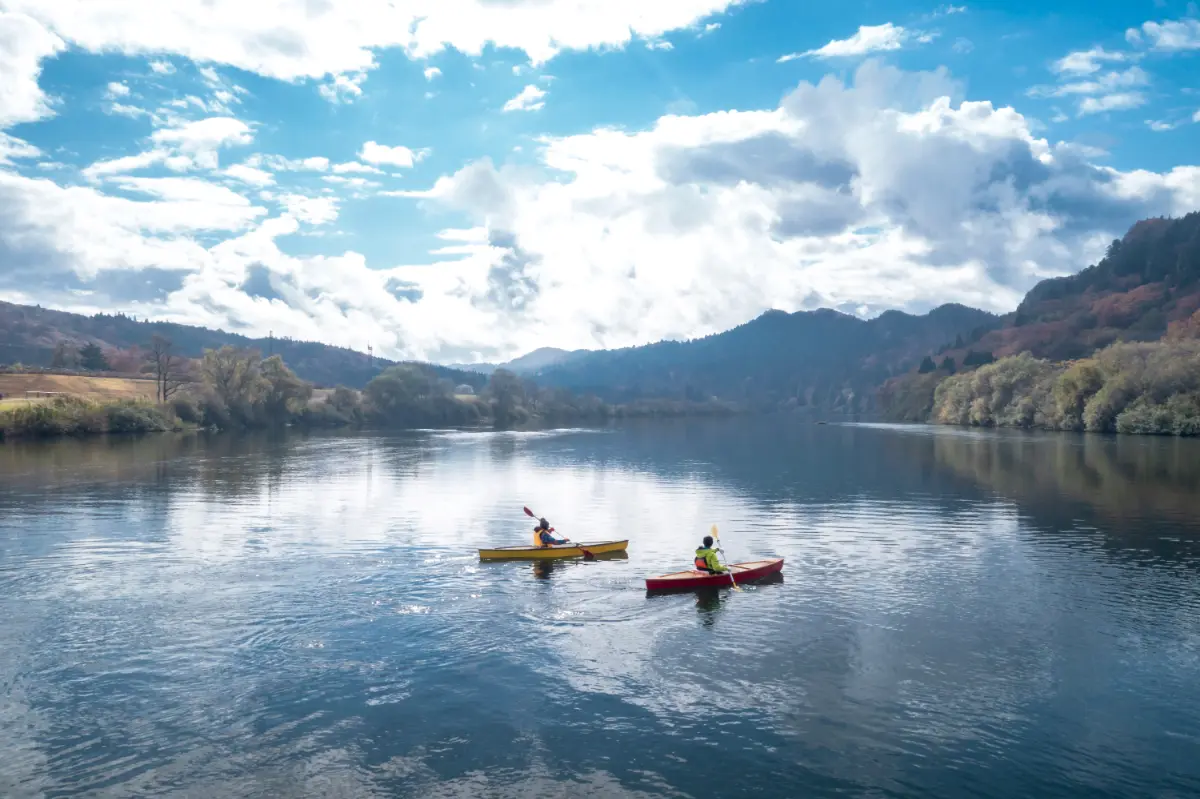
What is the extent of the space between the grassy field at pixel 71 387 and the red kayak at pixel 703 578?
129 meters

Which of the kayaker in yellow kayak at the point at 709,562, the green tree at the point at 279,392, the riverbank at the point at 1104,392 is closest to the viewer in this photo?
the kayaker in yellow kayak at the point at 709,562

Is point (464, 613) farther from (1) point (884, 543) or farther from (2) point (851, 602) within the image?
(1) point (884, 543)

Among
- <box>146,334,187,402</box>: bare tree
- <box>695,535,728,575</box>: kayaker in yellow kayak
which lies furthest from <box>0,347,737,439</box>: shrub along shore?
<box>695,535,728,575</box>: kayaker in yellow kayak

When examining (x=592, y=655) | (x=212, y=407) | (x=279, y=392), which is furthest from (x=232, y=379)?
(x=592, y=655)

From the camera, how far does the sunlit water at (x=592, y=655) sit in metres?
18.5

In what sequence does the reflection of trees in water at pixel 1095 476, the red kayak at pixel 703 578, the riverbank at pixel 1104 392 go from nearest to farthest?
the red kayak at pixel 703 578
the reflection of trees in water at pixel 1095 476
the riverbank at pixel 1104 392

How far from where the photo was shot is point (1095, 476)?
243 ft

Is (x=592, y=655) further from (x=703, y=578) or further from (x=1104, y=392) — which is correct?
(x=1104, y=392)

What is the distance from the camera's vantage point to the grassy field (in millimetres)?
138375

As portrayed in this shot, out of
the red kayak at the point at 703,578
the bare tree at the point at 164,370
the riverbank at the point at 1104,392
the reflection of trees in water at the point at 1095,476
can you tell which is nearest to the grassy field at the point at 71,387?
the bare tree at the point at 164,370

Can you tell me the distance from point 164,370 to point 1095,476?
15741 centimetres

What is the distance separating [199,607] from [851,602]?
2406 cm

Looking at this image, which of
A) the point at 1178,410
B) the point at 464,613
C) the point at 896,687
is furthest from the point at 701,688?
the point at 1178,410

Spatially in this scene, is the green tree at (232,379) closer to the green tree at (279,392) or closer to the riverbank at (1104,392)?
the green tree at (279,392)
